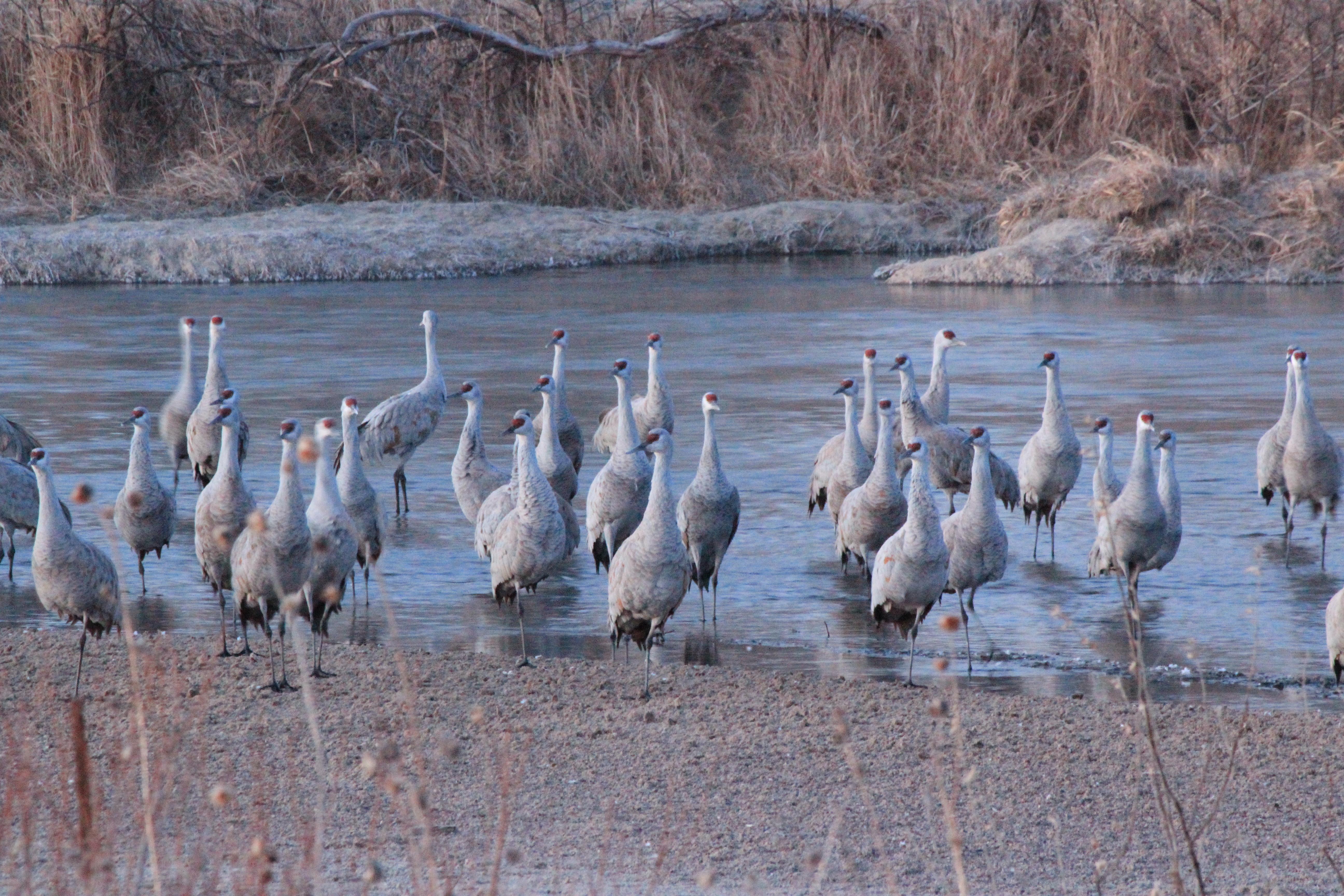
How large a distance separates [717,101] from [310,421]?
13278mm

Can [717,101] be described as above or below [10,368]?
above

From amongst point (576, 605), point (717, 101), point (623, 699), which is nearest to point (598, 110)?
point (717, 101)

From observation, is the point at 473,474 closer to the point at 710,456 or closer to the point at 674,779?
the point at 710,456

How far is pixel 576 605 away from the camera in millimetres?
8289

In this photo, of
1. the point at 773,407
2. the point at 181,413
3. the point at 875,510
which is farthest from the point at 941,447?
the point at 181,413

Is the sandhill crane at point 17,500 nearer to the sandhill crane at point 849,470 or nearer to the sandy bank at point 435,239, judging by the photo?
the sandhill crane at point 849,470

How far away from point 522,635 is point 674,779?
1586mm

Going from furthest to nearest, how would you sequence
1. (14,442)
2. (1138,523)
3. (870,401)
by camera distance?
1. (14,442)
2. (870,401)
3. (1138,523)

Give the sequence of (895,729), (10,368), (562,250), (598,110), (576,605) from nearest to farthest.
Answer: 1. (895,729)
2. (576,605)
3. (10,368)
4. (562,250)
5. (598,110)

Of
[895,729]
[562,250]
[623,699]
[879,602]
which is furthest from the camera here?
[562,250]

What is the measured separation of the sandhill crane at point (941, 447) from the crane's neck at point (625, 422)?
1493 millimetres

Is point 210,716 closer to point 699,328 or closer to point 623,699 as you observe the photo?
point 623,699

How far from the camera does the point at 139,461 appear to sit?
813 centimetres

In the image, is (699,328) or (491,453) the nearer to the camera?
(491,453)
